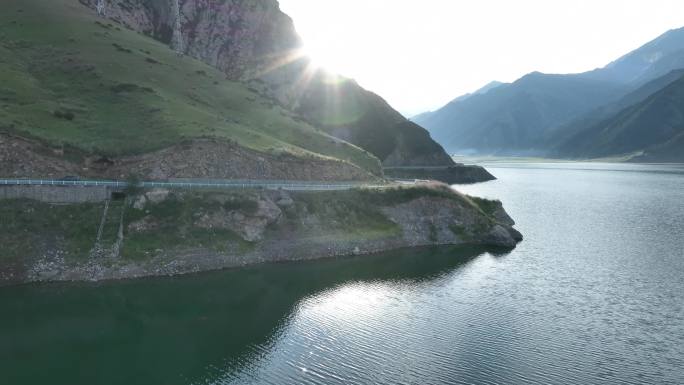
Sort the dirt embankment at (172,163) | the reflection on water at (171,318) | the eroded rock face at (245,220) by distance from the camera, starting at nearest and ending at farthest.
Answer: the reflection on water at (171,318), the dirt embankment at (172,163), the eroded rock face at (245,220)

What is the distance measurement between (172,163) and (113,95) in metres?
29.0

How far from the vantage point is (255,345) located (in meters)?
42.6

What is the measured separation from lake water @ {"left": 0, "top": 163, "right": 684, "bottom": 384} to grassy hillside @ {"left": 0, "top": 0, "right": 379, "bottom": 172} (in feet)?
103

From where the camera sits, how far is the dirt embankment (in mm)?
66625

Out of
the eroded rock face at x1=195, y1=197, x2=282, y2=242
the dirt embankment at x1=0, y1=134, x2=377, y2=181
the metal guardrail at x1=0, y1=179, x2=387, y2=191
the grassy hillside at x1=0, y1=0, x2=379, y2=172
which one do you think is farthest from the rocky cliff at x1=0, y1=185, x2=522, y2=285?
the grassy hillside at x1=0, y1=0, x2=379, y2=172

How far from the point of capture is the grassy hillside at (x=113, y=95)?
3059 inches

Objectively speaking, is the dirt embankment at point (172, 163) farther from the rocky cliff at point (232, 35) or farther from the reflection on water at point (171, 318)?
the rocky cliff at point (232, 35)

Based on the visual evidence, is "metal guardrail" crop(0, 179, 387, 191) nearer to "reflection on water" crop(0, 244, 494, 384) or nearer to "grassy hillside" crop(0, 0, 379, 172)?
"grassy hillside" crop(0, 0, 379, 172)

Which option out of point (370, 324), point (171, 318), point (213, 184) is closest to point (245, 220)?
point (213, 184)

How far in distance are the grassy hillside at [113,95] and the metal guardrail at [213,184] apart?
26.5 feet

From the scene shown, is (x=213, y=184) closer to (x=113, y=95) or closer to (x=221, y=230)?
(x=221, y=230)

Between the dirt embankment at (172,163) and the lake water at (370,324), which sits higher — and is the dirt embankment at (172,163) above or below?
above

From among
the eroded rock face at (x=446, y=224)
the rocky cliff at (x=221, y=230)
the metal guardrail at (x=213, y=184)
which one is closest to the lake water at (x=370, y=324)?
the rocky cliff at (x=221, y=230)

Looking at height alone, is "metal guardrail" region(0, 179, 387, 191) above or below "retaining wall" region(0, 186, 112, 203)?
above
